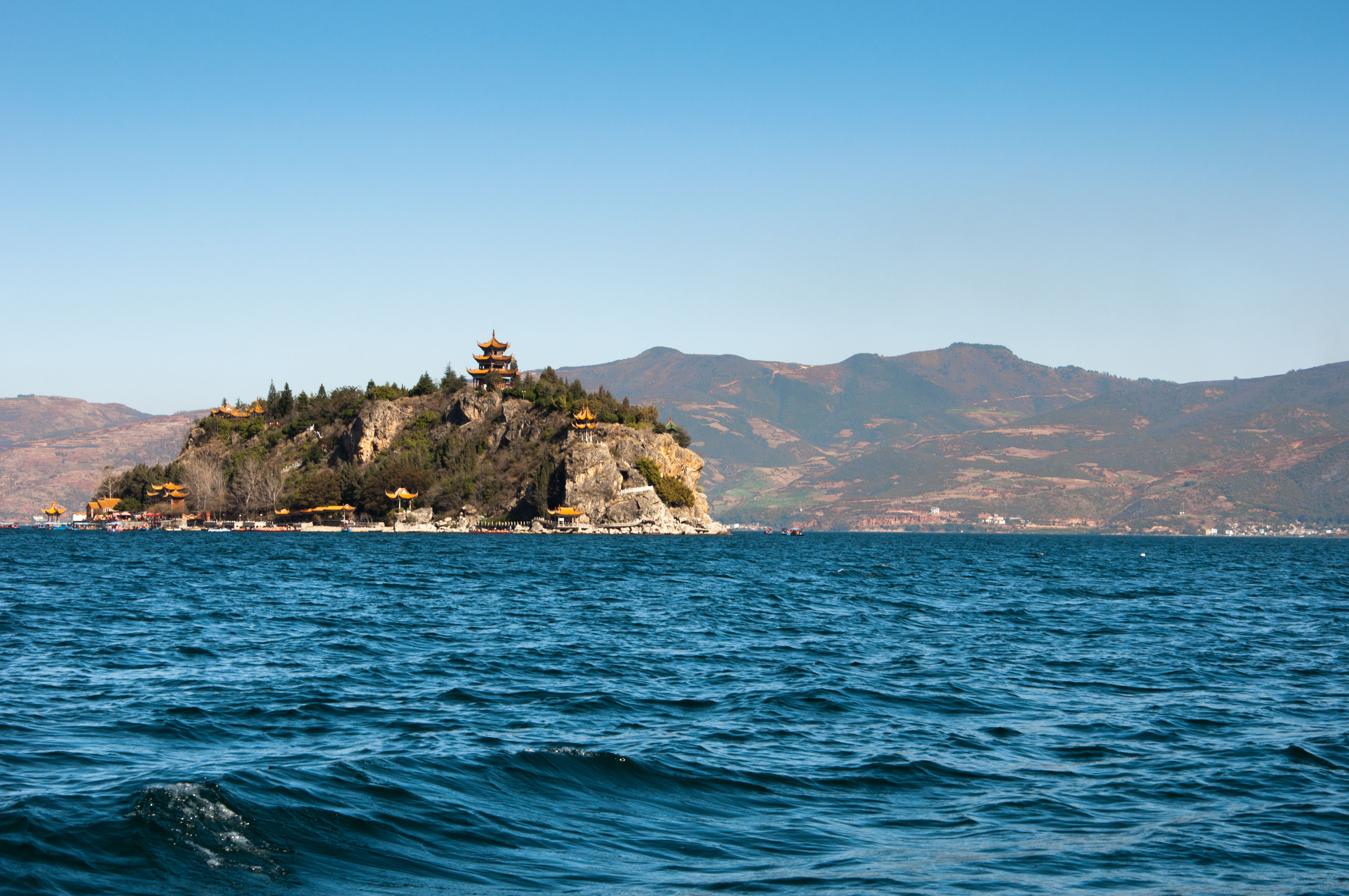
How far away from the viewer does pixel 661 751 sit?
17391 mm

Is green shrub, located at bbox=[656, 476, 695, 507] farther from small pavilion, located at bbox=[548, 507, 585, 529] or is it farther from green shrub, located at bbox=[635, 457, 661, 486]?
small pavilion, located at bbox=[548, 507, 585, 529]

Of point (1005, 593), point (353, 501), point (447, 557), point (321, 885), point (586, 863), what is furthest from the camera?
point (353, 501)

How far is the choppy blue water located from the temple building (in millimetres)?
148201

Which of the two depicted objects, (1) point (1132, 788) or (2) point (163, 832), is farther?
(1) point (1132, 788)

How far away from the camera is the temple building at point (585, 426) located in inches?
7480

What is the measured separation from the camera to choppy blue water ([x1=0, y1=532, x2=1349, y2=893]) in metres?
12.1

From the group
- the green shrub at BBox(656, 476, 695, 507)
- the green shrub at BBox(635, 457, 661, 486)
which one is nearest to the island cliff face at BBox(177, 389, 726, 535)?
the green shrub at BBox(635, 457, 661, 486)

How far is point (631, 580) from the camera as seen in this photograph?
62.9 metres

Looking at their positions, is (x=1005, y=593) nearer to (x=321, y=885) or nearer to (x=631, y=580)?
(x=631, y=580)

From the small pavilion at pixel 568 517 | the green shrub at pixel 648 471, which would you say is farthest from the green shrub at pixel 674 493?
the small pavilion at pixel 568 517

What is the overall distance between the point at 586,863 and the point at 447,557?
79.9 metres

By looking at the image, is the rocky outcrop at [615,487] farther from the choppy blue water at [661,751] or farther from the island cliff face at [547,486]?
the choppy blue water at [661,751]

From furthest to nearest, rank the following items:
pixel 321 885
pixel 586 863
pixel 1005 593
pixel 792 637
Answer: pixel 1005 593 → pixel 792 637 → pixel 586 863 → pixel 321 885

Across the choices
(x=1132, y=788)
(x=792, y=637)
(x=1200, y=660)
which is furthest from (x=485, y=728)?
(x=1200, y=660)
